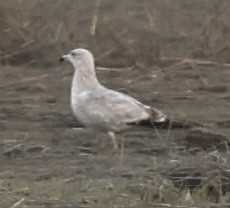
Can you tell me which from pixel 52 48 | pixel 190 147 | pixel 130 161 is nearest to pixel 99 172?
pixel 130 161

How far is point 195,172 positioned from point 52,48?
5.74 metres

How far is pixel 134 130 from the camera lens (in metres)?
10.5

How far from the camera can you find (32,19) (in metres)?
14.4

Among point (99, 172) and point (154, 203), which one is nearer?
point (154, 203)

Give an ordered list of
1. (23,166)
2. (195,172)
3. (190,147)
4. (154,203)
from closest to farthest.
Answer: (154,203), (195,172), (23,166), (190,147)

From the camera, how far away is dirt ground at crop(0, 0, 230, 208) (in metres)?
8.16

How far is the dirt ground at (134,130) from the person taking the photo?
8.16m

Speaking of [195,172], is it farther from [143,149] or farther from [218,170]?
[143,149]

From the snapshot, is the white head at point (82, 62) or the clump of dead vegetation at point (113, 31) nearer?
the white head at point (82, 62)

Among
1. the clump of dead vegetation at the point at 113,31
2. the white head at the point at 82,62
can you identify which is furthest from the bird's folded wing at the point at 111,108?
the clump of dead vegetation at the point at 113,31

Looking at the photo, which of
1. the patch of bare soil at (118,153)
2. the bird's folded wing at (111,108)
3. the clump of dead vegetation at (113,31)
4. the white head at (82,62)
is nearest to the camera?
the patch of bare soil at (118,153)

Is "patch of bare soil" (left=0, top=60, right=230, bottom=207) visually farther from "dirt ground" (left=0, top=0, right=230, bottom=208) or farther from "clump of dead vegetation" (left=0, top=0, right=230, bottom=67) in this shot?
"clump of dead vegetation" (left=0, top=0, right=230, bottom=67)

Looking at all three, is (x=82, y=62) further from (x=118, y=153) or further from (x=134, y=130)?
(x=118, y=153)

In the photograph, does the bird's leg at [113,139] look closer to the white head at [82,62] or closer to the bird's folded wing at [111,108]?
the bird's folded wing at [111,108]
